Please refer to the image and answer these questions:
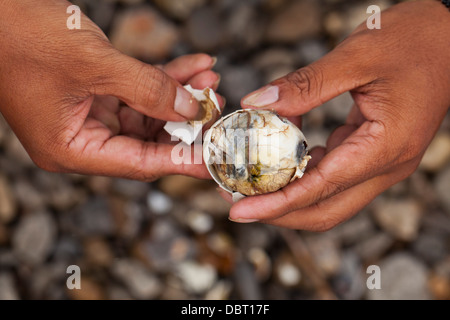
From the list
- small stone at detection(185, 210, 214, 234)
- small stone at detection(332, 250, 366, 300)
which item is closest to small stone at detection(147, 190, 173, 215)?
small stone at detection(185, 210, 214, 234)

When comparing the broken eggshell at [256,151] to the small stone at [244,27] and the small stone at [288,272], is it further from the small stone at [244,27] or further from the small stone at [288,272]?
the small stone at [244,27]

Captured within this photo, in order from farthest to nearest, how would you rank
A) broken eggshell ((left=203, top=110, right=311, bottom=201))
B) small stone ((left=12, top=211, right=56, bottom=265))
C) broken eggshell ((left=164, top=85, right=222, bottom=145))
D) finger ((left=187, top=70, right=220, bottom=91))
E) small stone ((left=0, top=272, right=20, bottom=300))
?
small stone ((left=12, top=211, right=56, bottom=265)) < small stone ((left=0, top=272, right=20, bottom=300)) < finger ((left=187, top=70, right=220, bottom=91)) < broken eggshell ((left=164, top=85, right=222, bottom=145)) < broken eggshell ((left=203, top=110, right=311, bottom=201))

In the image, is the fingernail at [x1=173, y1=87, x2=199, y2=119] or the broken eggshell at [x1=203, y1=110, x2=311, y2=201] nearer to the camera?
the broken eggshell at [x1=203, y1=110, x2=311, y2=201]

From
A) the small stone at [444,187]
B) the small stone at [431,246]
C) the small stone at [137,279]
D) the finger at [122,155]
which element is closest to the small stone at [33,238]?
the small stone at [137,279]

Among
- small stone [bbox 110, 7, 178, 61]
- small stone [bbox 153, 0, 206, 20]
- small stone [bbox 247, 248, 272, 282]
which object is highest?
small stone [bbox 153, 0, 206, 20]

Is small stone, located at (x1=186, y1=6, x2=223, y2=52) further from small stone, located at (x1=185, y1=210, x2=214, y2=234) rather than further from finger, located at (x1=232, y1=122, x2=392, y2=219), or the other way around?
finger, located at (x1=232, y1=122, x2=392, y2=219)

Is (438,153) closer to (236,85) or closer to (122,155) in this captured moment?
(236,85)

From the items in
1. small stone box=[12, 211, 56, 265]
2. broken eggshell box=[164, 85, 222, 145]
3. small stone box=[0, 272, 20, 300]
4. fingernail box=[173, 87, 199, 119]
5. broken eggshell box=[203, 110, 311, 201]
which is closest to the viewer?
broken eggshell box=[203, 110, 311, 201]
